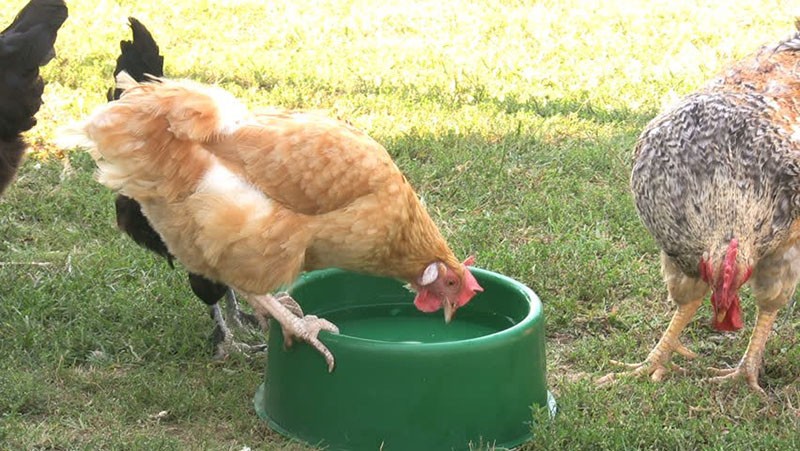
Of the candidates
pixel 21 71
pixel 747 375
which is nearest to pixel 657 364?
pixel 747 375

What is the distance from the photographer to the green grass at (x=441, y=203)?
5.04 meters

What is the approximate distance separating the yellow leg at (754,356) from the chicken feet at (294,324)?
1949 millimetres

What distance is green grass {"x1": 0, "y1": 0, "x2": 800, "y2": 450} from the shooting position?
5039 millimetres

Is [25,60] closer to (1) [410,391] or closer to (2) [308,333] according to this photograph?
(2) [308,333]

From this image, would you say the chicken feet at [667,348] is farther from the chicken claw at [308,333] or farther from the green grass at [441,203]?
the chicken claw at [308,333]

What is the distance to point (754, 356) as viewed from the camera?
5398 mm

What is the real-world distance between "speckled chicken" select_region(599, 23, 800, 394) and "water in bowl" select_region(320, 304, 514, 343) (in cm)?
67

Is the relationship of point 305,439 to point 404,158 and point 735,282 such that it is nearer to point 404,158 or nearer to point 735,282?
point 735,282

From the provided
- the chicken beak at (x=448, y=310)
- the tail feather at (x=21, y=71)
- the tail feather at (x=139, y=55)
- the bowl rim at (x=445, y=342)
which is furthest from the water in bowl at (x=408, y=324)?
the tail feather at (x=21, y=71)

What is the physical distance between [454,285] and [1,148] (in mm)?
2421

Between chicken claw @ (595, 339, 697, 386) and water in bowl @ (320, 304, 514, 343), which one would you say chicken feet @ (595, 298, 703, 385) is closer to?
chicken claw @ (595, 339, 697, 386)

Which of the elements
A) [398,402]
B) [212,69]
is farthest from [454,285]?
[212,69]

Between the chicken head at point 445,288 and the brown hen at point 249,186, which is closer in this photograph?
the brown hen at point 249,186

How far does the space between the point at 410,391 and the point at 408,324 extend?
1101mm
